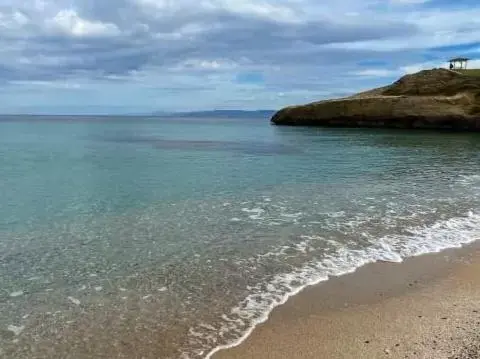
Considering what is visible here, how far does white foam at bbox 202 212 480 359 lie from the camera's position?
8.02 metres

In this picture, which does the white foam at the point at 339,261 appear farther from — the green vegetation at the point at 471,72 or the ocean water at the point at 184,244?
the green vegetation at the point at 471,72

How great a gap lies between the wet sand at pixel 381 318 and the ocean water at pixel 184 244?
460mm

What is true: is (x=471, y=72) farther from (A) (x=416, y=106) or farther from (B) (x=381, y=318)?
(B) (x=381, y=318)

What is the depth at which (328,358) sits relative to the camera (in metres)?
6.55

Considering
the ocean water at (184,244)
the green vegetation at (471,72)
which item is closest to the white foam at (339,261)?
the ocean water at (184,244)

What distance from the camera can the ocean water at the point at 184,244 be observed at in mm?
7699

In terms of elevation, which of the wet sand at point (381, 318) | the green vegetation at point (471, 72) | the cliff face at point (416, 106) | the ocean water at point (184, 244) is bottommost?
the wet sand at point (381, 318)

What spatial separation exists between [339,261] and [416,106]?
77.3 meters

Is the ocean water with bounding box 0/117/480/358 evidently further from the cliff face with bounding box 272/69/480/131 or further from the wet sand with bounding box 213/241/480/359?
the cliff face with bounding box 272/69/480/131

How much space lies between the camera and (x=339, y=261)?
438 inches

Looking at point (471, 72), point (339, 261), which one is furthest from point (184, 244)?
point (471, 72)

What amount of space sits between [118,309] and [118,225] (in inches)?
251

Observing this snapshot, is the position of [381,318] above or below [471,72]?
below

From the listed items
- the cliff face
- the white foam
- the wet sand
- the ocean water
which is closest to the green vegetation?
the cliff face
